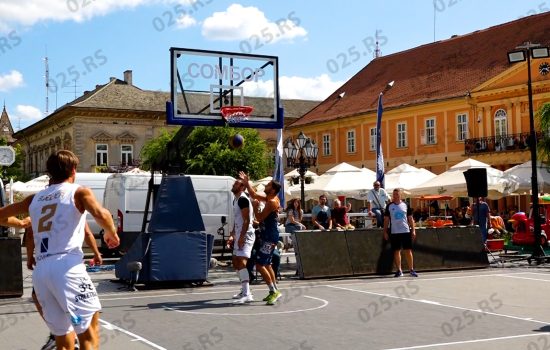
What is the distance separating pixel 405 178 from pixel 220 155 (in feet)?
69.5

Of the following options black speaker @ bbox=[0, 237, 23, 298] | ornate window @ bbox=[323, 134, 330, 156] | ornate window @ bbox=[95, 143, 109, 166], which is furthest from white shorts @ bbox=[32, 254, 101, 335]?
ornate window @ bbox=[95, 143, 109, 166]

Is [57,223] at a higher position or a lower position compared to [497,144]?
lower

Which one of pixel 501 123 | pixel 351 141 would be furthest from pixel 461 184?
pixel 351 141

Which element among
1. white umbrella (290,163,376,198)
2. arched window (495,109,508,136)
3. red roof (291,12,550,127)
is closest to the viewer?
white umbrella (290,163,376,198)

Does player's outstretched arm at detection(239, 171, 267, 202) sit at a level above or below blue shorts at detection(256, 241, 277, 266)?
above

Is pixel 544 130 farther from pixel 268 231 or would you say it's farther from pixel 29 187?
pixel 268 231

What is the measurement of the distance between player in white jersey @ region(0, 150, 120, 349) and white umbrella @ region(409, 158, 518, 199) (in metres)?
23.1

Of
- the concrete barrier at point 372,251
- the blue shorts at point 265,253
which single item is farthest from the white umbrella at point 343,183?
the blue shorts at point 265,253

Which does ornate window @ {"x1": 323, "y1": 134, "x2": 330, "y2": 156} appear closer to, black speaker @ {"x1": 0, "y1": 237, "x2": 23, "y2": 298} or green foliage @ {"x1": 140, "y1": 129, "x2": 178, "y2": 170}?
green foliage @ {"x1": 140, "y1": 129, "x2": 178, "y2": 170}

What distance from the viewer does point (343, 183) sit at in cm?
2930

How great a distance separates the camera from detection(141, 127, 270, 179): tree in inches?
2015

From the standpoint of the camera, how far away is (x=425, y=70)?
54688 millimetres

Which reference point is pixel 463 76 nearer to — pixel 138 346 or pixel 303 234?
pixel 303 234

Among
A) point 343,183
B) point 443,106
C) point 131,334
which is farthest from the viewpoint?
point 443,106
